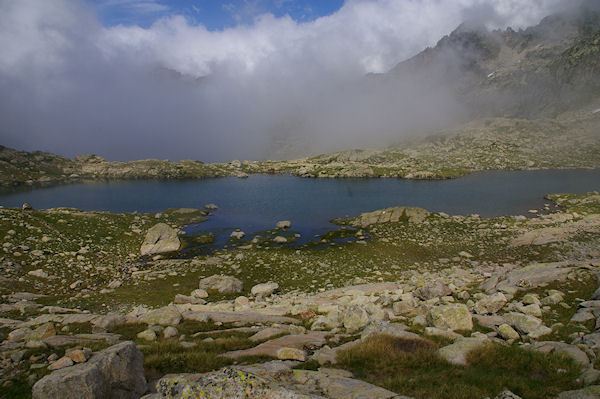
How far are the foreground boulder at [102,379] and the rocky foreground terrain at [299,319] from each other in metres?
0.04

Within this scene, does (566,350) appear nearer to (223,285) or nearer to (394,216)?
(223,285)

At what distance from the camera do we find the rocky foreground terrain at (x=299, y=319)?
8.57 meters

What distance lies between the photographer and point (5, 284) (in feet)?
94.2

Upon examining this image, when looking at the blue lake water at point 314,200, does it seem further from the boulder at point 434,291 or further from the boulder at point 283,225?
the boulder at point 434,291

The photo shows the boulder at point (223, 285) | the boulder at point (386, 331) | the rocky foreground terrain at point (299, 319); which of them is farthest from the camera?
the boulder at point (223, 285)

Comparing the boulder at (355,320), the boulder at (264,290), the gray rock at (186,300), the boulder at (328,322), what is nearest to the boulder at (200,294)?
the gray rock at (186,300)

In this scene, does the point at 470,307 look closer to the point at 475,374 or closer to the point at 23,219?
the point at 475,374

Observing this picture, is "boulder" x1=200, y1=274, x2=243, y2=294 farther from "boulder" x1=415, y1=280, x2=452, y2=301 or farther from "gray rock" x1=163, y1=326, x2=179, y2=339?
"boulder" x1=415, y1=280, x2=452, y2=301

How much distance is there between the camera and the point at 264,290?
3108 cm

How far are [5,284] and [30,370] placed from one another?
1090 inches

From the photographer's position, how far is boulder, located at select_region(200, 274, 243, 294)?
3191 cm

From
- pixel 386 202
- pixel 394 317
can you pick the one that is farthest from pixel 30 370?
pixel 386 202

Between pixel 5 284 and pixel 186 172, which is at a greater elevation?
pixel 186 172

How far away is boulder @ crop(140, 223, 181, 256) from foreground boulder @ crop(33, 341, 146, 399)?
137ft
